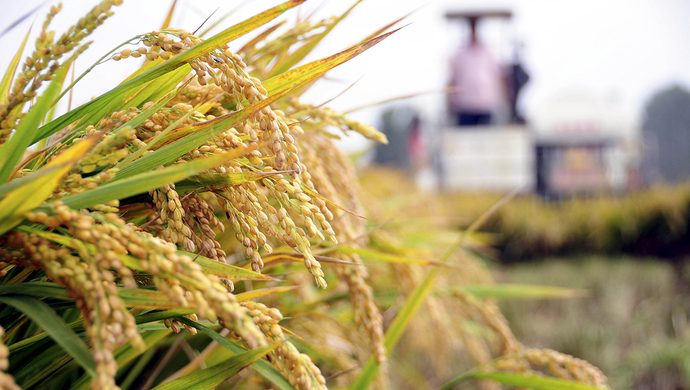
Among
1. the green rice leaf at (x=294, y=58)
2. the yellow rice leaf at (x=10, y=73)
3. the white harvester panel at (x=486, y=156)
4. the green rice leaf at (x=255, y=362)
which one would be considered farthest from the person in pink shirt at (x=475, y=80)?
the green rice leaf at (x=255, y=362)

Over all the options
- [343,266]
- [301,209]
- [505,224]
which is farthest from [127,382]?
[505,224]

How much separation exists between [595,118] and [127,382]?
9.83m

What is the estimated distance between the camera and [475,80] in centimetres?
791

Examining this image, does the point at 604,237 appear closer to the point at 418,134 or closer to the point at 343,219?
the point at 343,219

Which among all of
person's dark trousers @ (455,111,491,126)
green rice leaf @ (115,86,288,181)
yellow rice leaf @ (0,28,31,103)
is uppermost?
yellow rice leaf @ (0,28,31,103)

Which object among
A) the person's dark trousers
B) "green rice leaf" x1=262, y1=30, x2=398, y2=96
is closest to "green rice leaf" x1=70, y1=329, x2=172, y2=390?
"green rice leaf" x1=262, y1=30, x2=398, y2=96

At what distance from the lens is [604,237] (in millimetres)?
4078

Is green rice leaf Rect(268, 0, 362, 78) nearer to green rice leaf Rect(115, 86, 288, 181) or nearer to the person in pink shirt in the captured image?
green rice leaf Rect(115, 86, 288, 181)

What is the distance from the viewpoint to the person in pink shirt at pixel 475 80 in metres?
7.93

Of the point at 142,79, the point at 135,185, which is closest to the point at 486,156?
the point at 142,79

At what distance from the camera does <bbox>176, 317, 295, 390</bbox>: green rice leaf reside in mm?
497

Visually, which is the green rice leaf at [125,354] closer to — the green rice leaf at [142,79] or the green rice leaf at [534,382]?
the green rice leaf at [142,79]

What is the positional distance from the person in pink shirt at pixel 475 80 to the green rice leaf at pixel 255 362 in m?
7.93

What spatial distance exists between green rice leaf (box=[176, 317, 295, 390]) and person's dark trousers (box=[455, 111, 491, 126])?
8.40 m
